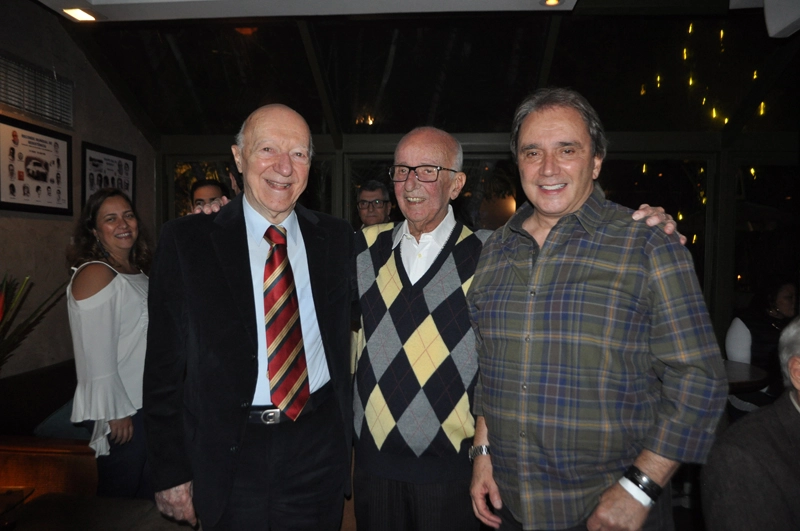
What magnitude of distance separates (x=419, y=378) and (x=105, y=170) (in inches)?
145

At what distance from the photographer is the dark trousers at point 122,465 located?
2.71 m

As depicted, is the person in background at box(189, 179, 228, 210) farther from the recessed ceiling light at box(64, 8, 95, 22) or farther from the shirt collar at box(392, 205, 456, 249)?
the shirt collar at box(392, 205, 456, 249)

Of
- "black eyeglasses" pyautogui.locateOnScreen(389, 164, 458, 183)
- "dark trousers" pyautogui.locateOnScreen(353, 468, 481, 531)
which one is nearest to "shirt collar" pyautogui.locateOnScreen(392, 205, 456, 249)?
"black eyeglasses" pyautogui.locateOnScreen(389, 164, 458, 183)

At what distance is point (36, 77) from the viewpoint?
3.60m

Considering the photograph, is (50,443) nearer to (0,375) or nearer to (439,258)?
(0,375)

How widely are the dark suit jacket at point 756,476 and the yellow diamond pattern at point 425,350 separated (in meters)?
0.89

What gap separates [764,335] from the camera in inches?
163

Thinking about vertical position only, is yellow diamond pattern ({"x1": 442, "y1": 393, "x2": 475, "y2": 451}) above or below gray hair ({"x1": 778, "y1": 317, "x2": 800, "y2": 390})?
below

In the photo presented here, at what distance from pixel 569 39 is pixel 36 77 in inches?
153

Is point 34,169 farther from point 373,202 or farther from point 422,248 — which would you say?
point 422,248

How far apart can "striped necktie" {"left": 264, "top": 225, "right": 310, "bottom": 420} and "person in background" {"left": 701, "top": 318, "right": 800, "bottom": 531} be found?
1291mm

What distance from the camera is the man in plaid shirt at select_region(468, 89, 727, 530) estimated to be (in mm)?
1390

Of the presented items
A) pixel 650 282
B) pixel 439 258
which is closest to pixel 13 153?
pixel 439 258

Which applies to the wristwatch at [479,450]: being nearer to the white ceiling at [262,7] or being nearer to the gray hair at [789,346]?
the gray hair at [789,346]
